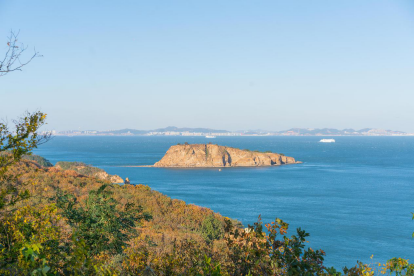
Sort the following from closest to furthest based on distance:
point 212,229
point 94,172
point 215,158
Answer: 1. point 212,229
2. point 94,172
3. point 215,158

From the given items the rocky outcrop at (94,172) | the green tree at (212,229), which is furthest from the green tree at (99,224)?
the rocky outcrop at (94,172)

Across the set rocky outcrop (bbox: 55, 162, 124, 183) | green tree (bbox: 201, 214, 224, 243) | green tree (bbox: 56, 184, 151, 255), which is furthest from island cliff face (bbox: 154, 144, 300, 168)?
green tree (bbox: 56, 184, 151, 255)

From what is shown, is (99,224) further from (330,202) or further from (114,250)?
(330,202)

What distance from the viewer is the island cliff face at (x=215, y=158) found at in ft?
378

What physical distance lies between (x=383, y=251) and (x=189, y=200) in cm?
2972

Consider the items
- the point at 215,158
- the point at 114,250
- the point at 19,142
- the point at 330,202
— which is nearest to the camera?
the point at 19,142

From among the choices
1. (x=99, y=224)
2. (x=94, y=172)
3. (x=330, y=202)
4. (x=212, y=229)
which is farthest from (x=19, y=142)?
(x=94, y=172)

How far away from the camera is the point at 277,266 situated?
557 centimetres

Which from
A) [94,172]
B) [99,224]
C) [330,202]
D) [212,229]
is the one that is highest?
[99,224]

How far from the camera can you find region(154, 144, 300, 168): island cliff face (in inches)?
4532

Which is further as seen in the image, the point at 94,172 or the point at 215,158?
the point at 215,158

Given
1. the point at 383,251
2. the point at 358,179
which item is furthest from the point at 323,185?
→ the point at 383,251

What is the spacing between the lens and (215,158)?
11650 centimetres

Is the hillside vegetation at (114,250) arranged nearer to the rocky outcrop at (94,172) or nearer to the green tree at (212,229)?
the green tree at (212,229)
